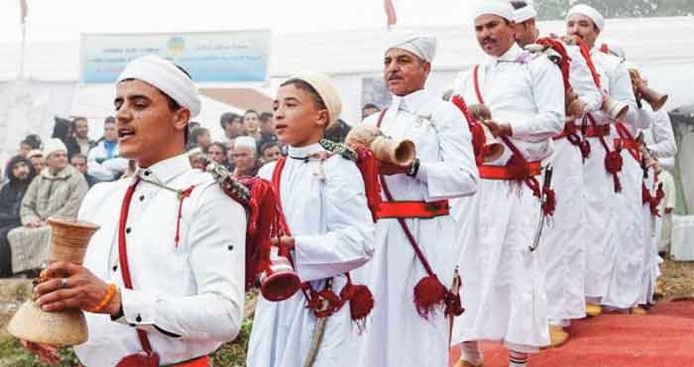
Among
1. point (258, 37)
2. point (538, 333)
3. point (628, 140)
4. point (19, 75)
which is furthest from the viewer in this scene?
point (19, 75)

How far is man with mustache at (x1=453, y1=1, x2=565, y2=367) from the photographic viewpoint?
5809 mm

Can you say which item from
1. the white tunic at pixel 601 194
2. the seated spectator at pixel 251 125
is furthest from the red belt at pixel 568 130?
the seated spectator at pixel 251 125

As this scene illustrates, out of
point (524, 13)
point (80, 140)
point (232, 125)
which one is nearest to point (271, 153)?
point (232, 125)

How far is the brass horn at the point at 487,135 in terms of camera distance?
549 cm

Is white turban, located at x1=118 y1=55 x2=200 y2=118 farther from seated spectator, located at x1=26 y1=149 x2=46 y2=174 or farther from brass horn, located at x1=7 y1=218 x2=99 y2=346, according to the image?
seated spectator, located at x1=26 y1=149 x2=46 y2=174

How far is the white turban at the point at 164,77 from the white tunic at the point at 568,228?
431cm

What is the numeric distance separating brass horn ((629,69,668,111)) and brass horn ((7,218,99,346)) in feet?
18.8

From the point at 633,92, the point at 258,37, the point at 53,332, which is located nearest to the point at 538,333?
the point at 633,92

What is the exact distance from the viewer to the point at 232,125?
1228cm

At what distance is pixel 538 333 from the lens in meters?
5.75

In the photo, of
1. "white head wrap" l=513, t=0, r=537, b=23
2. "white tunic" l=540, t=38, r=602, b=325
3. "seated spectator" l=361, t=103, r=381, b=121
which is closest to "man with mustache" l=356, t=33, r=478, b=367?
"white head wrap" l=513, t=0, r=537, b=23

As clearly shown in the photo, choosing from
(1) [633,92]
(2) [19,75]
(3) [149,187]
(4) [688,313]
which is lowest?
(4) [688,313]

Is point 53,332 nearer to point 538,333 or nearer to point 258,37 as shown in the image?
point 538,333

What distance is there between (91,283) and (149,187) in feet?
1.53
